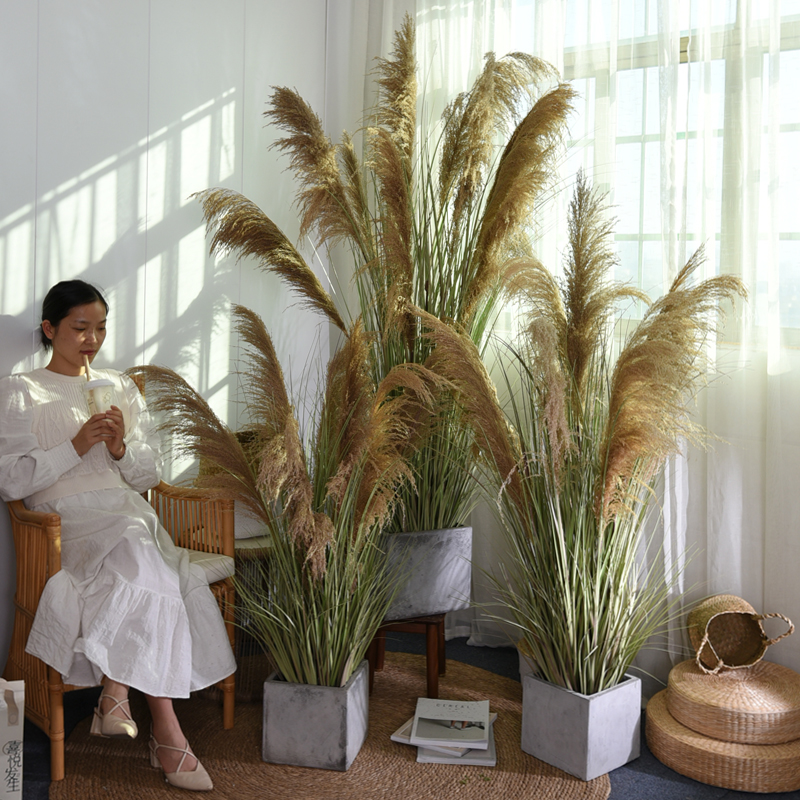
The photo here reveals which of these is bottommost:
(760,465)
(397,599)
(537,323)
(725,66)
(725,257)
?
(397,599)

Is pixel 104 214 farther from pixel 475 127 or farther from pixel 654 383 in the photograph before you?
pixel 654 383

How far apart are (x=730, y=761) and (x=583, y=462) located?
870 millimetres

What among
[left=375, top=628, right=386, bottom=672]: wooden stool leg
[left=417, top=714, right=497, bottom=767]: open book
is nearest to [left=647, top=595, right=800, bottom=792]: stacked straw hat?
[left=417, top=714, right=497, bottom=767]: open book

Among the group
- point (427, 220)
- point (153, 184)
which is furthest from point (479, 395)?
point (153, 184)

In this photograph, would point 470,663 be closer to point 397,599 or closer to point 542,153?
point 397,599

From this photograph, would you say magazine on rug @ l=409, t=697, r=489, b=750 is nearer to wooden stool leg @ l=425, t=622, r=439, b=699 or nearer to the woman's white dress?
wooden stool leg @ l=425, t=622, r=439, b=699

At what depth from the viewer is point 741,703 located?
222 cm

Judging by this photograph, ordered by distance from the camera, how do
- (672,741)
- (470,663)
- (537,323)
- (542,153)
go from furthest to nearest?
1. (470,663)
2. (542,153)
3. (672,741)
4. (537,323)

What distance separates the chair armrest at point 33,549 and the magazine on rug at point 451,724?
1089 millimetres

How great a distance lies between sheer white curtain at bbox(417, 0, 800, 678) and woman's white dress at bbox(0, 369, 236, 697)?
1.51 m

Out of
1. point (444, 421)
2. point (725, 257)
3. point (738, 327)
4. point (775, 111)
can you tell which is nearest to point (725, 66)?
point (775, 111)

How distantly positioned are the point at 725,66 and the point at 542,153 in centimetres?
69

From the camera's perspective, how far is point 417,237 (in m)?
2.72

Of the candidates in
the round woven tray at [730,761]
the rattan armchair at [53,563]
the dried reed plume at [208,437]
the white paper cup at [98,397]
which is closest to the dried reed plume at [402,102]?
the dried reed plume at [208,437]
